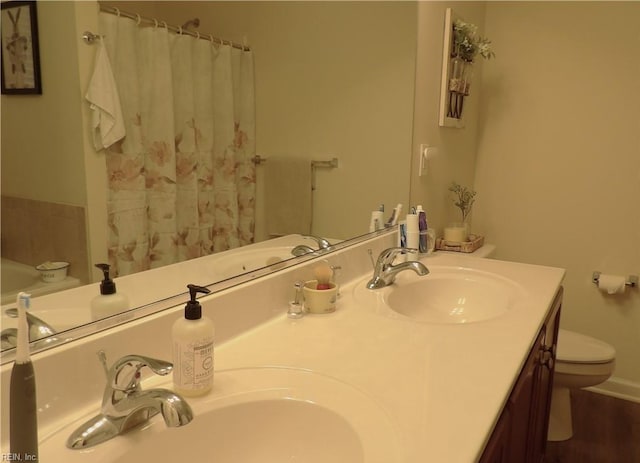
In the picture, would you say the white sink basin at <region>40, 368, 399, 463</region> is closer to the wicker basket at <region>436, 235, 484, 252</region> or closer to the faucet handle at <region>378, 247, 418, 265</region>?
the faucet handle at <region>378, 247, 418, 265</region>

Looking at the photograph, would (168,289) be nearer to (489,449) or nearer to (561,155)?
(489,449)

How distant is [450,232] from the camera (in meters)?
2.23

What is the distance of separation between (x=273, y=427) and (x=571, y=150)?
2.29 meters

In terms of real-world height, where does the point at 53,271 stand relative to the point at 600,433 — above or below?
above

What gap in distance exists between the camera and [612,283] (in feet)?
7.89

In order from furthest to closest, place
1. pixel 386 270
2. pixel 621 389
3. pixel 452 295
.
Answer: pixel 621 389 → pixel 452 295 → pixel 386 270

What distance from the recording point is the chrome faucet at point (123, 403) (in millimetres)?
663

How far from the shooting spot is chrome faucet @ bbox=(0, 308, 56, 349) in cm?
71

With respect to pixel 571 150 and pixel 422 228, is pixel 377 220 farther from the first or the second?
pixel 571 150

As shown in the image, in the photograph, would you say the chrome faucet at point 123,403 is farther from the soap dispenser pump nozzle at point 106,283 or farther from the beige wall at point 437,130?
the beige wall at point 437,130

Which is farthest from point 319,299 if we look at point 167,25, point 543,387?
point 543,387

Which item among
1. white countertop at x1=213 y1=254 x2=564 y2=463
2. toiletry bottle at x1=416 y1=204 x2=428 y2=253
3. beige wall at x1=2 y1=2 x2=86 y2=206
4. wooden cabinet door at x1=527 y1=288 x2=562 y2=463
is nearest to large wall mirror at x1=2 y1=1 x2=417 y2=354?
beige wall at x1=2 y1=2 x2=86 y2=206

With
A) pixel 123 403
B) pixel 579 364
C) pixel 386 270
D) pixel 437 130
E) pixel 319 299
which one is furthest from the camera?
pixel 437 130

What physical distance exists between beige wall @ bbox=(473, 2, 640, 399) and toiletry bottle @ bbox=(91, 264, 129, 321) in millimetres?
2311
